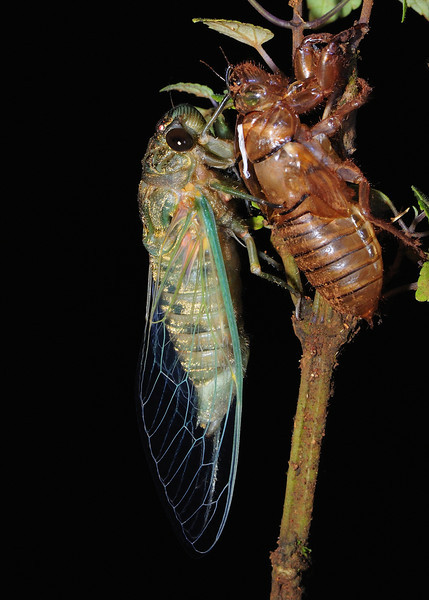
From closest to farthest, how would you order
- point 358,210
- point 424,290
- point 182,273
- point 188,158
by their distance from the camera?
point 424,290
point 358,210
point 188,158
point 182,273

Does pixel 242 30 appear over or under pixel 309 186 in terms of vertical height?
over

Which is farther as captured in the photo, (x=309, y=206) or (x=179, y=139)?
(x=179, y=139)

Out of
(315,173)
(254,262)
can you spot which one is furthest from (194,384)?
(315,173)

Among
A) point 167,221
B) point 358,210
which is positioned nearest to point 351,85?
point 358,210

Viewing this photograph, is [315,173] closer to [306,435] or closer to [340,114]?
[340,114]

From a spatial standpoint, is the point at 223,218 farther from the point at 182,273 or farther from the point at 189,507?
the point at 189,507

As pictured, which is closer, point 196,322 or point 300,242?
point 300,242

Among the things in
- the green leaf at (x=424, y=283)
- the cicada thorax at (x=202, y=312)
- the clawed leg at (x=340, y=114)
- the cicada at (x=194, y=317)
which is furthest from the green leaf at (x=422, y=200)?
the cicada thorax at (x=202, y=312)
